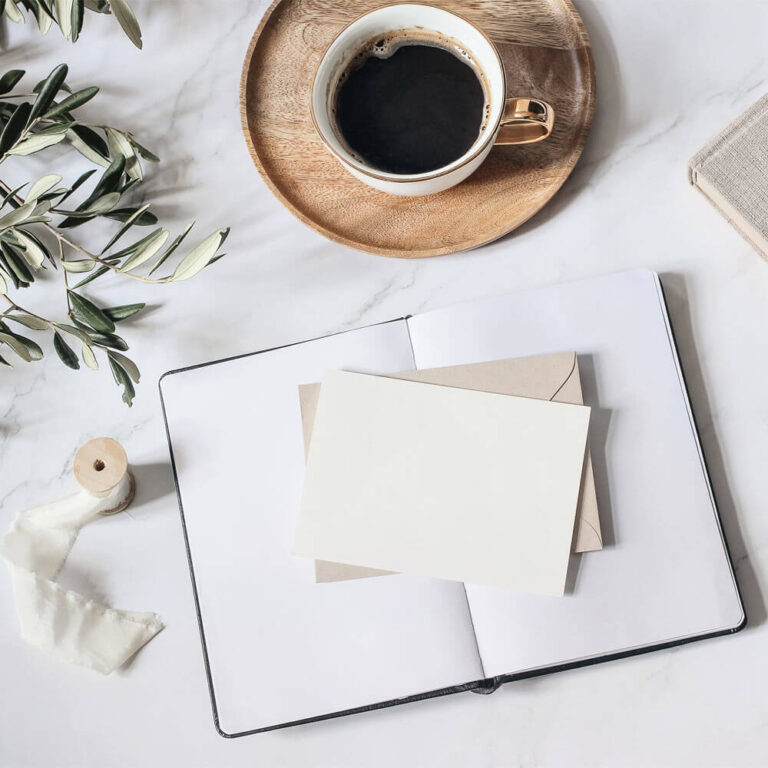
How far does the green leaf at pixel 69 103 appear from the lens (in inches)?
23.5

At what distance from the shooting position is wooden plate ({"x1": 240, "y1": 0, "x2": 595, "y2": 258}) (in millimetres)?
637

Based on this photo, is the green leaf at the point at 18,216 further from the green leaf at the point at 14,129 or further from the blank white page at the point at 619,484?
the blank white page at the point at 619,484

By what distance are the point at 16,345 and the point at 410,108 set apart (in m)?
0.37

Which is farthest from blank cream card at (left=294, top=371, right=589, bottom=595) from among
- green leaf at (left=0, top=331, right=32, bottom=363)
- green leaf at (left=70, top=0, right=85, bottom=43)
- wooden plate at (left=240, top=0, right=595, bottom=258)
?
green leaf at (left=70, top=0, right=85, bottom=43)

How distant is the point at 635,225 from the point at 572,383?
156 millimetres

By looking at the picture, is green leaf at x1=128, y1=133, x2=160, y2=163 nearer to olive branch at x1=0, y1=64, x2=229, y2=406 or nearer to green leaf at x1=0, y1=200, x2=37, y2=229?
olive branch at x1=0, y1=64, x2=229, y2=406

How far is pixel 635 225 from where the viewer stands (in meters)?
0.68

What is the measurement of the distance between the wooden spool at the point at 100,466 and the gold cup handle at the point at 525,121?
397mm

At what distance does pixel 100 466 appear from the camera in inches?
25.1

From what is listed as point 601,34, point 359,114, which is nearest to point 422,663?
point 359,114

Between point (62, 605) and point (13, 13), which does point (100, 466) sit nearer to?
point (62, 605)

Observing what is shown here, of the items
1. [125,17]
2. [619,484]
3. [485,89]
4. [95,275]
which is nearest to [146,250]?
[95,275]

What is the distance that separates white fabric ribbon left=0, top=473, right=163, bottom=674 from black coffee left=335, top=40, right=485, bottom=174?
1.15ft

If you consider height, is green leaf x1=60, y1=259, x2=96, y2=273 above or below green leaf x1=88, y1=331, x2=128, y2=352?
above
